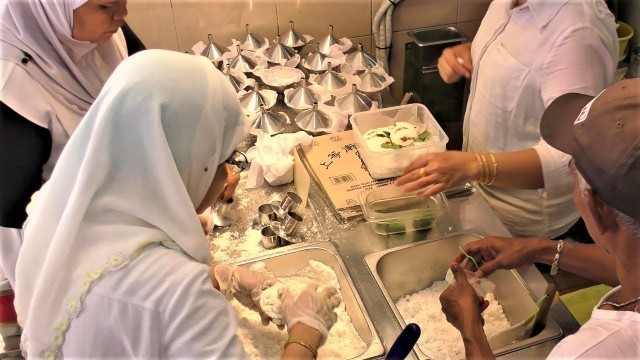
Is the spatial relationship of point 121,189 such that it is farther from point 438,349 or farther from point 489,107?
point 489,107

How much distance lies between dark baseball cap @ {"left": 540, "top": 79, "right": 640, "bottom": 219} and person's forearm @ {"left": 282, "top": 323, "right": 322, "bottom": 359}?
63cm

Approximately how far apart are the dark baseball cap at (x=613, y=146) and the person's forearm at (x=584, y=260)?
467 millimetres

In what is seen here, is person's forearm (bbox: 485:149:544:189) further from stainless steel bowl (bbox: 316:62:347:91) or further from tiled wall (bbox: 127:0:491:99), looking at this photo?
tiled wall (bbox: 127:0:491:99)

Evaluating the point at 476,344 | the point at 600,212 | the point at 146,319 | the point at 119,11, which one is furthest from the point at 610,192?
the point at 119,11

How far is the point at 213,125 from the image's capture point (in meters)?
0.99

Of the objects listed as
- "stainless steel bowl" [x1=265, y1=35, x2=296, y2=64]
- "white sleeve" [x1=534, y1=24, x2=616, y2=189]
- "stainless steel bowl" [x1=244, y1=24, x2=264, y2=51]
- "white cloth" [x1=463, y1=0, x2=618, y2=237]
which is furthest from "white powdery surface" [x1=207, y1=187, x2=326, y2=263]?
"stainless steel bowl" [x1=244, y1=24, x2=264, y2=51]

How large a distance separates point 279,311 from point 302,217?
424 millimetres

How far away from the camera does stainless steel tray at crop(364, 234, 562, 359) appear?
1.32 metres

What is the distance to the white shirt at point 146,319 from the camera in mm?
867

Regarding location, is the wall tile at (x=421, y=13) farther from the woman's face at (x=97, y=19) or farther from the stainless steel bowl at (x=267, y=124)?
the woman's face at (x=97, y=19)

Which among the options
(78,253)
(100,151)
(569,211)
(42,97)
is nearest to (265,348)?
(78,253)

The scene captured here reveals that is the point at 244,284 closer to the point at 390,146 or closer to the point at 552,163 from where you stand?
the point at 390,146

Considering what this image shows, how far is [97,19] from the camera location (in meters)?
1.49

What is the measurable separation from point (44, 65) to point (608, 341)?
5.17ft
